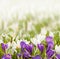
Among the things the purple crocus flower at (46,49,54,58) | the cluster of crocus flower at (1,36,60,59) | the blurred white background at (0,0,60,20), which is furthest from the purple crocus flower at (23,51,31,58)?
the blurred white background at (0,0,60,20)

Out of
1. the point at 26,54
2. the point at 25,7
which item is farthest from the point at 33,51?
the point at 25,7

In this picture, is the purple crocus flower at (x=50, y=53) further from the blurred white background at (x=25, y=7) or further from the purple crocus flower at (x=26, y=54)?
the blurred white background at (x=25, y=7)

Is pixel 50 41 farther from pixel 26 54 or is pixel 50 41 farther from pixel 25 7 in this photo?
pixel 25 7

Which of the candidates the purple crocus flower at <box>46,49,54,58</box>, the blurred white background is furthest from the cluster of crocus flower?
the blurred white background

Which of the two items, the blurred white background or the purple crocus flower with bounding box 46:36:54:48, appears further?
the blurred white background

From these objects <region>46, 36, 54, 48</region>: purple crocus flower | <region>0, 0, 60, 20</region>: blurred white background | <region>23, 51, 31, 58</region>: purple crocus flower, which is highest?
<region>46, 36, 54, 48</region>: purple crocus flower

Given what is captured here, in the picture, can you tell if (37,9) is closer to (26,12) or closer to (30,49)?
(26,12)

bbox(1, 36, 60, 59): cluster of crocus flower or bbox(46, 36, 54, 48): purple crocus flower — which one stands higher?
bbox(46, 36, 54, 48): purple crocus flower

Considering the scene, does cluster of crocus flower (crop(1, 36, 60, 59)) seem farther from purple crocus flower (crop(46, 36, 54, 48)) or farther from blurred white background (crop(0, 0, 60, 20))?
blurred white background (crop(0, 0, 60, 20))

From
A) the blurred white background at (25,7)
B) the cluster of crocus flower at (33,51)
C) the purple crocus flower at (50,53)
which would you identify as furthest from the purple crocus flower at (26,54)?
the blurred white background at (25,7)
